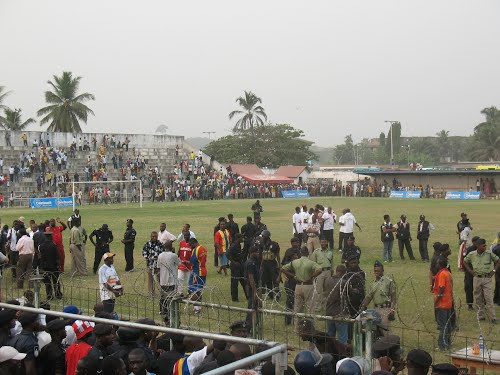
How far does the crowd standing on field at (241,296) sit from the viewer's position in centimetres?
640

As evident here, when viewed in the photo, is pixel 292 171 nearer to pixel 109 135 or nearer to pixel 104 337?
pixel 109 135

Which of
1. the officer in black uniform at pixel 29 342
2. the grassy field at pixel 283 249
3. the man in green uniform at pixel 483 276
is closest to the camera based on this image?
the officer in black uniform at pixel 29 342

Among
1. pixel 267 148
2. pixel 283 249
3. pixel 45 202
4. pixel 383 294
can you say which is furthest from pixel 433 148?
pixel 383 294

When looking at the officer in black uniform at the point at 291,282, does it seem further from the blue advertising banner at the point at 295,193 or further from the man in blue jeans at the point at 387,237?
the blue advertising banner at the point at 295,193

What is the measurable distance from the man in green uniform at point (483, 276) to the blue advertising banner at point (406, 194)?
1861 inches

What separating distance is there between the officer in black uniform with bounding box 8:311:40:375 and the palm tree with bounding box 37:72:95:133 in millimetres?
65739

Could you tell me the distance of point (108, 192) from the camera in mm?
53375

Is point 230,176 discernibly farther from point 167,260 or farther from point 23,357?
point 23,357

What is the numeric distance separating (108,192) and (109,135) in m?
9.85

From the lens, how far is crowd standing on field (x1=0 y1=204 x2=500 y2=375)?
21.0 ft

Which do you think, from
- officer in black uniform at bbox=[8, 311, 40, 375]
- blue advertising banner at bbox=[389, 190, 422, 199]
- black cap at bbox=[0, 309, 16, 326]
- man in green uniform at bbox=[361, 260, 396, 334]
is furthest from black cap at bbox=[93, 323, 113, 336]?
blue advertising banner at bbox=[389, 190, 422, 199]

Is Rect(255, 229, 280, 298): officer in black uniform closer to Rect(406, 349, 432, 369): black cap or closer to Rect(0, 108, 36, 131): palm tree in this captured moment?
Rect(406, 349, 432, 369): black cap

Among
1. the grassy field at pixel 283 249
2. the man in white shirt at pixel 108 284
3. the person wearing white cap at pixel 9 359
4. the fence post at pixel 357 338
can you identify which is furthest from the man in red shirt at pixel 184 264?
the person wearing white cap at pixel 9 359

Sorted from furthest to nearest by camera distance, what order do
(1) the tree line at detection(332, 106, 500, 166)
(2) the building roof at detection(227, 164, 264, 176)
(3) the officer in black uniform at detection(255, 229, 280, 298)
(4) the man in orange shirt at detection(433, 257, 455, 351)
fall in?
(1) the tree line at detection(332, 106, 500, 166) → (2) the building roof at detection(227, 164, 264, 176) → (3) the officer in black uniform at detection(255, 229, 280, 298) → (4) the man in orange shirt at detection(433, 257, 455, 351)
